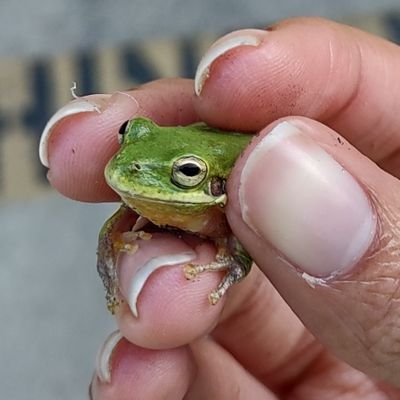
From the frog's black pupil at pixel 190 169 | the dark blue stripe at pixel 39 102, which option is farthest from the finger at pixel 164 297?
the dark blue stripe at pixel 39 102

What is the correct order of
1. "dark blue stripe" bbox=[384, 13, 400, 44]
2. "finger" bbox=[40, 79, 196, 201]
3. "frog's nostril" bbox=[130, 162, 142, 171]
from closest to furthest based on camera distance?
"frog's nostril" bbox=[130, 162, 142, 171] → "finger" bbox=[40, 79, 196, 201] → "dark blue stripe" bbox=[384, 13, 400, 44]

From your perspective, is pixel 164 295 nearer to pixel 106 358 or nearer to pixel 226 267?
pixel 226 267

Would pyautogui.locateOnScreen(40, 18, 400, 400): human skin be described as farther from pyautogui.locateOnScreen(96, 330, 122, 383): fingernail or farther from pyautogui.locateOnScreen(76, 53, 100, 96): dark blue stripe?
pyautogui.locateOnScreen(76, 53, 100, 96): dark blue stripe

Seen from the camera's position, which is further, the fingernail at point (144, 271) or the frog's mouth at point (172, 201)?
the fingernail at point (144, 271)

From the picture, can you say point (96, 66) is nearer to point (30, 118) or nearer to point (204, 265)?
point (30, 118)

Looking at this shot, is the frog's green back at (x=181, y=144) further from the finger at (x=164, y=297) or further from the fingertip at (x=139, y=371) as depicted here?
the fingertip at (x=139, y=371)

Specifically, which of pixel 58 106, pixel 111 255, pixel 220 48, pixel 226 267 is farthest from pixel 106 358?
pixel 58 106

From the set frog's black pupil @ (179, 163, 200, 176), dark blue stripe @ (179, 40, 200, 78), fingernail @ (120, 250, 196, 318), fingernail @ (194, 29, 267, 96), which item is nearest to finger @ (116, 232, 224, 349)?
fingernail @ (120, 250, 196, 318)
